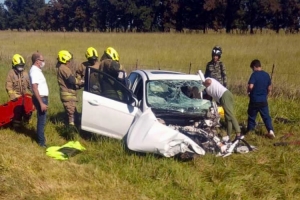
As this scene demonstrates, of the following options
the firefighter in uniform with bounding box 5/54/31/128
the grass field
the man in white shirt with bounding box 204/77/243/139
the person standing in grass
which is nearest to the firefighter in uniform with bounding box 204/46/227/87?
the person standing in grass

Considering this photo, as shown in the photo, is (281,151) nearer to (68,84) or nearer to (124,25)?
(68,84)

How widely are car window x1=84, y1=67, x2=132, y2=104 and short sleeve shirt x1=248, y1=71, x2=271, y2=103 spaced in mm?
2425

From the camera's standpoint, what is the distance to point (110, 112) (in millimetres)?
6656

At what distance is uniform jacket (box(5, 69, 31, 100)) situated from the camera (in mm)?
8453

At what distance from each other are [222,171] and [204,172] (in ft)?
0.80

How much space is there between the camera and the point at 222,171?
577 cm

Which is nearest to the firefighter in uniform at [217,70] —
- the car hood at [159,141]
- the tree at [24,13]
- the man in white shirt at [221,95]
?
the man in white shirt at [221,95]

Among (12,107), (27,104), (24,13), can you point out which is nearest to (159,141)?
(27,104)

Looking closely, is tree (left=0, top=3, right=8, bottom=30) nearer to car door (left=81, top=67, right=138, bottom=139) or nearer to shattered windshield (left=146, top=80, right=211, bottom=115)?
shattered windshield (left=146, top=80, right=211, bottom=115)

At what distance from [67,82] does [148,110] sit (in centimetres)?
206

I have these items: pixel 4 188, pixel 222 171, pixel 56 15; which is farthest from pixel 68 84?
pixel 56 15

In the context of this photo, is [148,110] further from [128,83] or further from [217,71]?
[217,71]

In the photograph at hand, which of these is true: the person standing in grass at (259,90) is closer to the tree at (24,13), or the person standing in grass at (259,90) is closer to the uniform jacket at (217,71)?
the uniform jacket at (217,71)

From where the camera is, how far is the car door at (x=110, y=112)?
21.8ft
